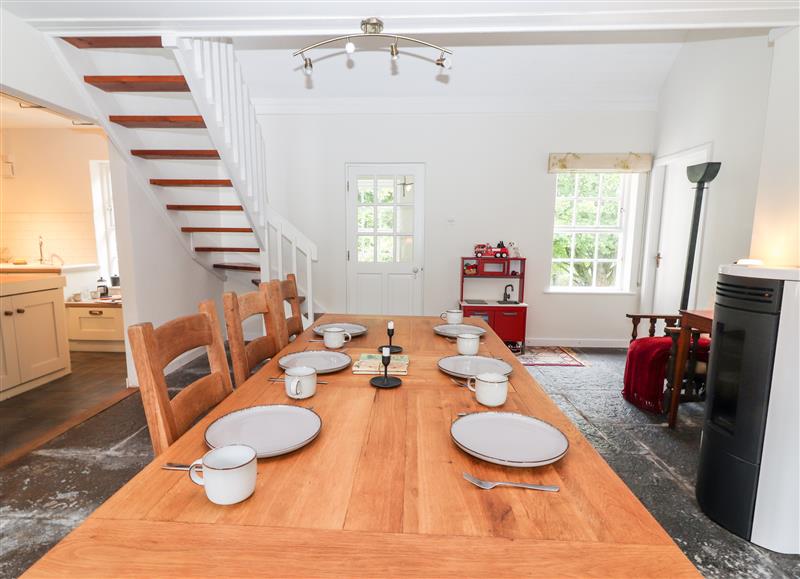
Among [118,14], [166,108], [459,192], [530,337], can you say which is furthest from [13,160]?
[530,337]

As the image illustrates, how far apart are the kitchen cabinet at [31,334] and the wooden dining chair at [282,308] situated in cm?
236

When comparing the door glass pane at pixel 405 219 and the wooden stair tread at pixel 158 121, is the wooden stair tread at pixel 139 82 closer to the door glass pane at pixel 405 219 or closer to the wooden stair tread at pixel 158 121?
the wooden stair tread at pixel 158 121

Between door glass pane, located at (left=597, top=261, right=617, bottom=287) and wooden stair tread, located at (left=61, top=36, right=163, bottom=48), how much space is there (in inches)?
175

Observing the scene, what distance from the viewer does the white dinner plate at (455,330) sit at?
194 centimetres

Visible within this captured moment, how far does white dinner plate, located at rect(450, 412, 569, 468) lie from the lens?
0.85m

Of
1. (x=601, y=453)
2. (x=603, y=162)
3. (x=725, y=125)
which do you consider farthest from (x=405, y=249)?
(x=725, y=125)

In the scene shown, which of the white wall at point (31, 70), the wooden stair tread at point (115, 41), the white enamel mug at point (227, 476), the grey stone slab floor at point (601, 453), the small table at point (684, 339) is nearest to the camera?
the white enamel mug at point (227, 476)

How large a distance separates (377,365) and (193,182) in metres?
2.53

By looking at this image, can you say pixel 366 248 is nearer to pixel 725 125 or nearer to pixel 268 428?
pixel 725 125

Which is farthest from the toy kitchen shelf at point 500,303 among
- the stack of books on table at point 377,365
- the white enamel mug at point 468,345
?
the stack of books on table at point 377,365

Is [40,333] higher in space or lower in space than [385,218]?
lower

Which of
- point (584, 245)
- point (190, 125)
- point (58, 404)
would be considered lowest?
point (58, 404)

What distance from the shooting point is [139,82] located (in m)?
2.52

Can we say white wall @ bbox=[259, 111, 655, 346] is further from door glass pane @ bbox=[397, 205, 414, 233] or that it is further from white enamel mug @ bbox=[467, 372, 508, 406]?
white enamel mug @ bbox=[467, 372, 508, 406]
